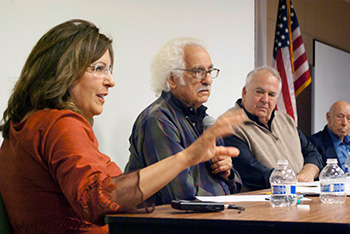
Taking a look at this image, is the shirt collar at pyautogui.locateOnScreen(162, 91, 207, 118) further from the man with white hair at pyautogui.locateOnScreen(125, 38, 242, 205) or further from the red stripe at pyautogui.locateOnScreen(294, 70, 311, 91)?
the red stripe at pyautogui.locateOnScreen(294, 70, 311, 91)

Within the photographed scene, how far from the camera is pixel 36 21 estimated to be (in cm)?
247

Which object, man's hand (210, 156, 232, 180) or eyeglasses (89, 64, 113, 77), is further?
man's hand (210, 156, 232, 180)

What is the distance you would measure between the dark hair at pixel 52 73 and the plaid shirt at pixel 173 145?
0.59 meters

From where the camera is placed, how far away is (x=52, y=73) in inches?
60.0

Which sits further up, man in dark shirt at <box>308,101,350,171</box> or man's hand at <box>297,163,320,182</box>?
man in dark shirt at <box>308,101,350,171</box>

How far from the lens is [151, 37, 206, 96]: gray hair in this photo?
8.25 ft

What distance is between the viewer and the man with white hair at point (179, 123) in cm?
205

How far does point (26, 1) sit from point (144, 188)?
5.03 feet

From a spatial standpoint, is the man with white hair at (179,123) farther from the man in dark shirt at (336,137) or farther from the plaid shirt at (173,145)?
the man in dark shirt at (336,137)

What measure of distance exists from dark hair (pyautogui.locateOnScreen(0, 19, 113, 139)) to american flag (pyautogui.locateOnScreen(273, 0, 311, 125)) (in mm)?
3345

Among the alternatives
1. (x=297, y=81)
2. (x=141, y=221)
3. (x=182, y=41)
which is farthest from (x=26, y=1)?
(x=297, y=81)

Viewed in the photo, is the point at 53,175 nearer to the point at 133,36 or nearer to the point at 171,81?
the point at 171,81

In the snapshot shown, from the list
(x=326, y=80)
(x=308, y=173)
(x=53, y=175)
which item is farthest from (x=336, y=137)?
(x=53, y=175)

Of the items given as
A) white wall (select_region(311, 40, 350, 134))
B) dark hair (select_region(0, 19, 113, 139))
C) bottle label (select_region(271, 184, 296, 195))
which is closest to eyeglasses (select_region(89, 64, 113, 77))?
dark hair (select_region(0, 19, 113, 139))
